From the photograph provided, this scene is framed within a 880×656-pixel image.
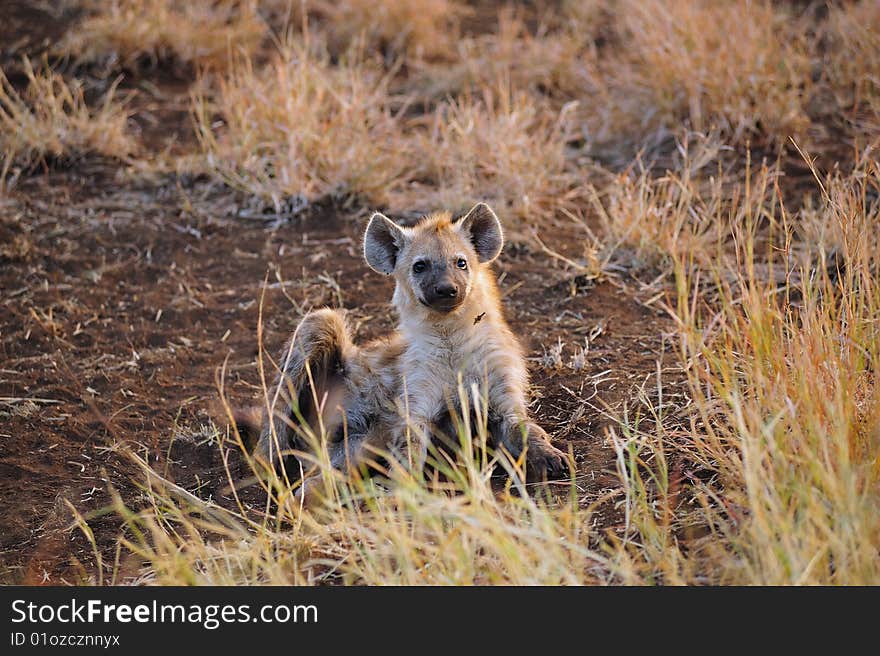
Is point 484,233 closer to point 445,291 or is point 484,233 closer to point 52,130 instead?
point 445,291

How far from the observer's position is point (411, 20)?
27.2ft

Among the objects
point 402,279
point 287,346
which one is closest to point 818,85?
point 402,279

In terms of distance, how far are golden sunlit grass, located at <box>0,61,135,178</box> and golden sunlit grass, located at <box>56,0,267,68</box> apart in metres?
0.72

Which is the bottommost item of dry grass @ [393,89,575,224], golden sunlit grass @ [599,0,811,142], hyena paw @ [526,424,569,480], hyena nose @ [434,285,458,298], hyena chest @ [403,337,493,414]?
hyena paw @ [526,424,569,480]

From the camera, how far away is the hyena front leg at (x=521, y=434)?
12.2ft

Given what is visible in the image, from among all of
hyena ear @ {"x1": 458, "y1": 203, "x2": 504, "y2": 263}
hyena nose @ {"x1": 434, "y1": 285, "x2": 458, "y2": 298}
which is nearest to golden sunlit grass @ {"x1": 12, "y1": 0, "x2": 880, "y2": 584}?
hyena nose @ {"x1": 434, "y1": 285, "x2": 458, "y2": 298}

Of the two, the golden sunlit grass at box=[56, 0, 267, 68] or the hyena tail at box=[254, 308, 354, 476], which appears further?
the golden sunlit grass at box=[56, 0, 267, 68]

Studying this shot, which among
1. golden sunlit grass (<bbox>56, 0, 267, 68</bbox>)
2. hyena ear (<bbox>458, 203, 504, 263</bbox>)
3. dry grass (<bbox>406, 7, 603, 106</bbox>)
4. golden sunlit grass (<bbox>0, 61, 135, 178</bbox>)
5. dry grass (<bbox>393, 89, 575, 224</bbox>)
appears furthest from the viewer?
golden sunlit grass (<bbox>56, 0, 267, 68</bbox>)

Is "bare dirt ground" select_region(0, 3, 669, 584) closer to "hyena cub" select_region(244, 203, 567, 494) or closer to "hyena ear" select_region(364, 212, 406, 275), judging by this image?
"hyena cub" select_region(244, 203, 567, 494)

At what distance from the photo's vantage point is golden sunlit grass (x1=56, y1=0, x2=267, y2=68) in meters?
7.77

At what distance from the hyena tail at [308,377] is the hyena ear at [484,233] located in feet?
2.10

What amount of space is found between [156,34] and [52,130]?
1.42m

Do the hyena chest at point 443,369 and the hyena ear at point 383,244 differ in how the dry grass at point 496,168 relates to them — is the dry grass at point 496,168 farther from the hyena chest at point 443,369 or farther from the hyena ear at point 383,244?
the hyena chest at point 443,369

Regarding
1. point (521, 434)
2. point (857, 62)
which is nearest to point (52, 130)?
point (521, 434)
